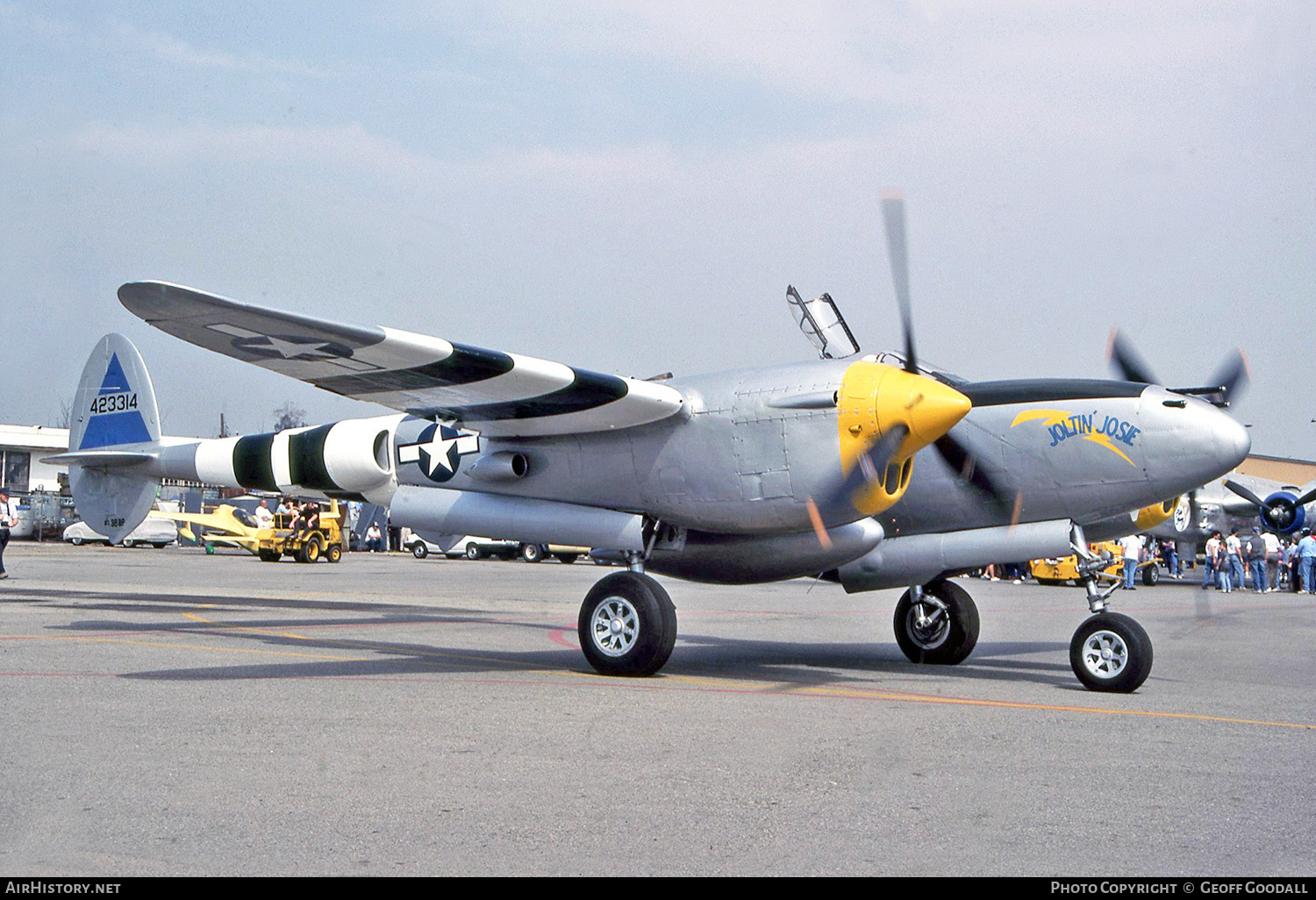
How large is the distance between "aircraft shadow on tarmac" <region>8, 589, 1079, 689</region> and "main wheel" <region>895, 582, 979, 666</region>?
216mm

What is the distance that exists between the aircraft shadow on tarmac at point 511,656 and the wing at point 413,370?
2.33m

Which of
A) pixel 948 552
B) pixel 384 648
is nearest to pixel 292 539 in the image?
pixel 384 648

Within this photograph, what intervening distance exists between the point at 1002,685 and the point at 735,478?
3.13 meters

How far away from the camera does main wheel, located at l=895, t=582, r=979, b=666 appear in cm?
1208

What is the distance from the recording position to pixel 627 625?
9.97 m

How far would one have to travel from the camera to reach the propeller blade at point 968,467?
10648mm

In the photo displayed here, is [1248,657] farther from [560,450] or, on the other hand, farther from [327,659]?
[327,659]

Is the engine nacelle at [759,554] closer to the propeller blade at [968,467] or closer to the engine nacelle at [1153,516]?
the propeller blade at [968,467]

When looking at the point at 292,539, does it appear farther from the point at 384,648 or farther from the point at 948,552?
the point at 948,552

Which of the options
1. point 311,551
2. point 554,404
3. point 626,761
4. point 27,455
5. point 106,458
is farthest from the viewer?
point 27,455

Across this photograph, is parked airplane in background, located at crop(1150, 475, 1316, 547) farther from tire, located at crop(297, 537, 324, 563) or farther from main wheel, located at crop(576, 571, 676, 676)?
tire, located at crop(297, 537, 324, 563)

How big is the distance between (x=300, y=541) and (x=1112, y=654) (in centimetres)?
3490
